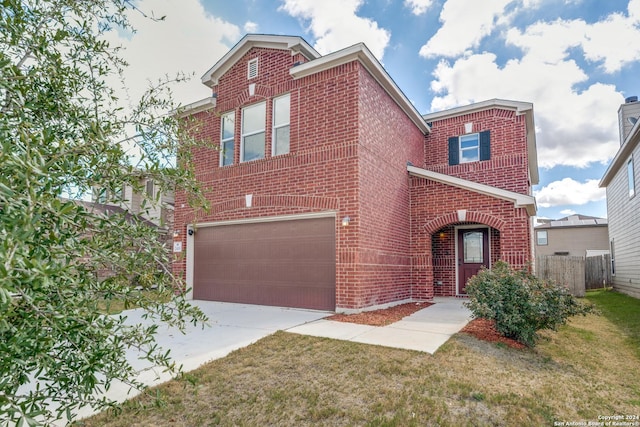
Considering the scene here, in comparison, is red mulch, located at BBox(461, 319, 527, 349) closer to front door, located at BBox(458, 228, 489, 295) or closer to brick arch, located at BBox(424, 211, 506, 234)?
brick arch, located at BBox(424, 211, 506, 234)

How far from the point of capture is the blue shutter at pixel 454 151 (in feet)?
41.0

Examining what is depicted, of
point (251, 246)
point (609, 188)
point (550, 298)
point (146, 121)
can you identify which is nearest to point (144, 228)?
point (146, 121)

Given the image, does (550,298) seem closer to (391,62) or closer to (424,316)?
(424,316)

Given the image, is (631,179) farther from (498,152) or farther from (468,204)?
(468,204)

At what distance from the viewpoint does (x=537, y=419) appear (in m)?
3.17

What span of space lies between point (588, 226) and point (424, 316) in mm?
28285

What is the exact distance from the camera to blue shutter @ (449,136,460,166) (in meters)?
12.5

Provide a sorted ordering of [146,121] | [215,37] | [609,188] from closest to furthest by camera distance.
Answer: [146,121], [215,37], [609,188]

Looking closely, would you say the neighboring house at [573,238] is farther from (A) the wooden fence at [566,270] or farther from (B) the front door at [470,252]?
(B) the front door at [470,252]

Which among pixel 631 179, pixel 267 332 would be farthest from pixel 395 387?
pixel 631 179

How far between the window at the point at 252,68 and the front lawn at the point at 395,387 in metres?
7.59

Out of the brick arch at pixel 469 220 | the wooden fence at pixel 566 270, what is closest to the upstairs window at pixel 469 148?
the brick arch at pixel 469 220

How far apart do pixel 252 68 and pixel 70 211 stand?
32.4 ft

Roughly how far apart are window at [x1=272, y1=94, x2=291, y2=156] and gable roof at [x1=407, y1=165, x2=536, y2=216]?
397cm
